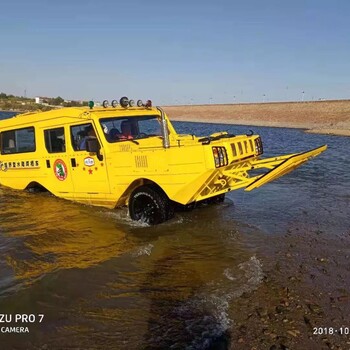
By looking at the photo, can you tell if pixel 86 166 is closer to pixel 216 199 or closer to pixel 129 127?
pixel 129 127

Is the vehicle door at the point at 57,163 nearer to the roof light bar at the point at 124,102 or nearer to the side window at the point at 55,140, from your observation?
the side window at the point at 55,140

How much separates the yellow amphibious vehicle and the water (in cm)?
51

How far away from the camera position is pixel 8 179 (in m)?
10.5

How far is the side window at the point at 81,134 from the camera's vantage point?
7.95 m

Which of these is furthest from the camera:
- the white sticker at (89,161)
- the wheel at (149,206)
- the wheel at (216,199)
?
the wheel at (216,199)

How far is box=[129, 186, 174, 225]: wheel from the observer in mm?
7023

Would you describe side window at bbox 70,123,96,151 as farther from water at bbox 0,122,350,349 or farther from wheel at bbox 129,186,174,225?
wheel at bbox 129,186,174,225

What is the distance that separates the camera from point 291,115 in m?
77.1

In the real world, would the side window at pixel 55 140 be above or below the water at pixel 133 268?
above

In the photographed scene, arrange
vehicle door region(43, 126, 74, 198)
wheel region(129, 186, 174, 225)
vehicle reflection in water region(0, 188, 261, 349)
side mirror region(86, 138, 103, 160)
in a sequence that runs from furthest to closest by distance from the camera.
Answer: vehicle door region(43, 126, 74, 198), side mirror region(86, 138, 103, 160), wheel region(129, 186, 174, 225), vehicle reflection in water region(0, 188, 261, 349)

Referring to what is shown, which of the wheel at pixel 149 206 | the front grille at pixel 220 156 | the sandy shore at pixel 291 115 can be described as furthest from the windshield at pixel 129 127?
the sandy shore at pixel 291 115

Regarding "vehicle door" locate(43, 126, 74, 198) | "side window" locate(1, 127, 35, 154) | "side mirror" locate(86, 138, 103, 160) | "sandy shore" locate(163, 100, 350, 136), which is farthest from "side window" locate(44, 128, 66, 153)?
"sandy shore" locate(163, 100, 350, 136)

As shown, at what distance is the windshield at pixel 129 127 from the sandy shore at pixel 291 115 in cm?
4523

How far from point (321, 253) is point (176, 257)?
2.20 meters
